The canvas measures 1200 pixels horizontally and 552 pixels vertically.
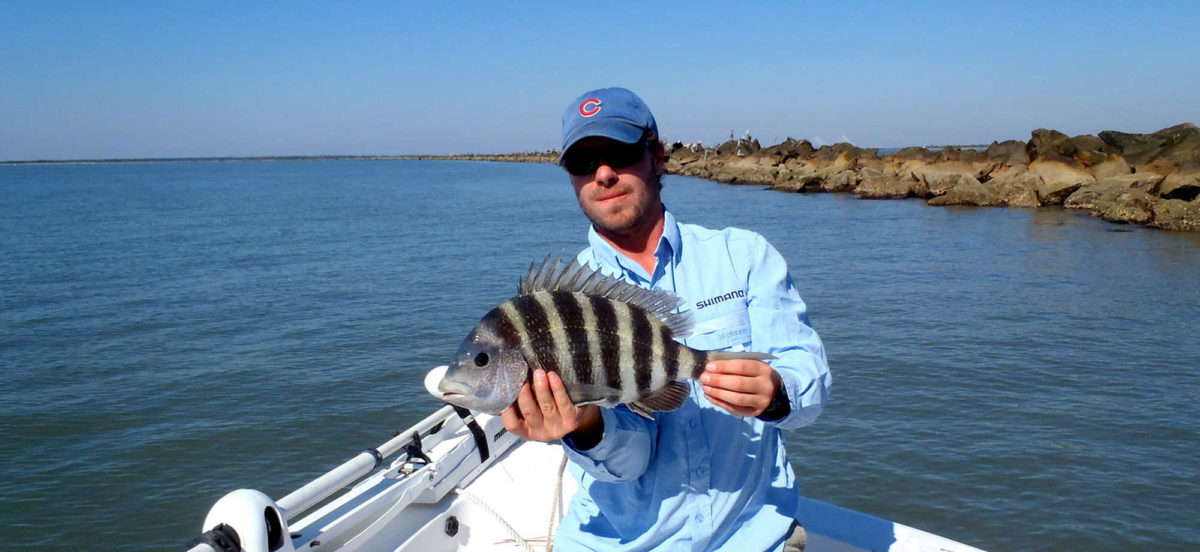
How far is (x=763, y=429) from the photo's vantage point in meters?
Result: 2.46

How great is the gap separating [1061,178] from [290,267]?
30.6 metres

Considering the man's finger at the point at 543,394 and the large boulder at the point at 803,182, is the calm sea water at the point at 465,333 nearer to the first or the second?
the man's finger at the point at 543,394

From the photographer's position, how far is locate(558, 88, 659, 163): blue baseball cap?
2.45m

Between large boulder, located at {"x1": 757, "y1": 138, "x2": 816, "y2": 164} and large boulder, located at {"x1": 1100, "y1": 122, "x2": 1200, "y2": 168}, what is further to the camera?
large boulder, located at {"x1": 757, "y1": 138, "x2": 816, "y2": 164}

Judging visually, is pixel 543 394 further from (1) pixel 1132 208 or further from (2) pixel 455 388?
(1) pixel 1132 208

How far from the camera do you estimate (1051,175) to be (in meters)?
33.9

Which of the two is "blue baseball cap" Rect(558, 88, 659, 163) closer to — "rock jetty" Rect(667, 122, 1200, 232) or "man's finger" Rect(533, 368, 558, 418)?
"man's finger" Rect(533, 368, 558, 418)

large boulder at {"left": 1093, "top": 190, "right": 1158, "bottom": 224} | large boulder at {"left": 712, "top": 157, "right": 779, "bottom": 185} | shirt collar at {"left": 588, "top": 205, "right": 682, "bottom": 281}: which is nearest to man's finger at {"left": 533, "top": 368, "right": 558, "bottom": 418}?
shirt collar at {"left": 588, "top": 205, "right": 682, "bottom": 281}

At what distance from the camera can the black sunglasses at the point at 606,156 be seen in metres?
2.50

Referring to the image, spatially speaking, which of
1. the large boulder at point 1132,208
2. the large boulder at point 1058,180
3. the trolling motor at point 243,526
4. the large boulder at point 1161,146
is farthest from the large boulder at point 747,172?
the trolling motor at point 243,526

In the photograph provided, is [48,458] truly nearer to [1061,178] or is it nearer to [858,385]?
[858,385]

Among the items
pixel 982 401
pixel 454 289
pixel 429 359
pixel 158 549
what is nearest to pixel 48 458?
pixel 158 549

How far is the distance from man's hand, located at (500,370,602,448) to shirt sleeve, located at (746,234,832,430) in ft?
1.88

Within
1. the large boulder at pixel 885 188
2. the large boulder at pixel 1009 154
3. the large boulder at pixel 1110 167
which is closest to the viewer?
the large boulder at pixel 1110 167
